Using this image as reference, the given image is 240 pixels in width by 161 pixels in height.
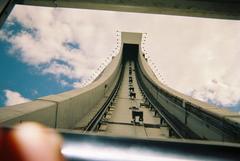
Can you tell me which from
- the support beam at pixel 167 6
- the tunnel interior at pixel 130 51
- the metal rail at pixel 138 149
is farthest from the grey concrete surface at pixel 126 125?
the tunnel interior at pixel 130 51

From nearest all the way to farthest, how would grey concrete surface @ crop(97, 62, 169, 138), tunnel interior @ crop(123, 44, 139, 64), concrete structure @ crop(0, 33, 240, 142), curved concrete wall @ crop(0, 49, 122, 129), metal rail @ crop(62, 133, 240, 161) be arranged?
metal rail @ crop(62, 133, 240, 161)
curved concrete wall @ crop(0, 49, 122, 129)
concrete structure @ crop(0, 33, 240, 142)
grey concrete surface @ crop(97, 62, 169, 138)
tunnel interior @ crop(123, 44, 139, 64)

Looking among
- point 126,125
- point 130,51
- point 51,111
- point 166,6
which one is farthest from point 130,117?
point 130,51

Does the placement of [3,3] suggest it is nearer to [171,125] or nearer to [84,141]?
[84,141]

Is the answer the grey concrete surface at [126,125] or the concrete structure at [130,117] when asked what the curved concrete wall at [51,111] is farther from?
the grey concrete surface at [126,125]

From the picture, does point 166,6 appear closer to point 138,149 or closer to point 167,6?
point 167,6

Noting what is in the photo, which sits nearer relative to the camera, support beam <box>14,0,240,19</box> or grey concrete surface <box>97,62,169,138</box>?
support beam <box>14,0,240,19</box>

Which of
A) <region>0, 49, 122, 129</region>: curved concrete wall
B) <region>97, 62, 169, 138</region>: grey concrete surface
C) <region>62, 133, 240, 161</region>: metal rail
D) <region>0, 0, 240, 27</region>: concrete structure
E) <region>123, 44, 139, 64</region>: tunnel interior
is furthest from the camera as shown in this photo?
<region>123, 44, 139, 64</region>: tunnel interior

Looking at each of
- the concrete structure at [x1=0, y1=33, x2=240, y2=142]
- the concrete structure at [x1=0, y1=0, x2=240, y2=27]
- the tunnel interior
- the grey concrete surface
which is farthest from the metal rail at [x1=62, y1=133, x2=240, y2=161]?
the tunnel interior

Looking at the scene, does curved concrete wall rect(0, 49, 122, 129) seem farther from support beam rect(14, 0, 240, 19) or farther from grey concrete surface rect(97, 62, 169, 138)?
support beam rect(14, 0, 240, 19)

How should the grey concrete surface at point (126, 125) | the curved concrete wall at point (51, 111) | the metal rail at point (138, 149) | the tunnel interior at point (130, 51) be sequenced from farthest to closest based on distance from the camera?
1. the tunnel interior at point (130, 51)
2. the grey concrete surface at point (126, 125)
3. the curved concrete wall at point (51, 111)
4. the metal rail at point (138, 149)

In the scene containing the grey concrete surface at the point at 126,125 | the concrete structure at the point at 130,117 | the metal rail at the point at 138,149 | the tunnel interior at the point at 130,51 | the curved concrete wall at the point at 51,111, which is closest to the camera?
the metal rail at the point at 138,149

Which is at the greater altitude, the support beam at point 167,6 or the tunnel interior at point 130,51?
the tunnel interior at point 130,51

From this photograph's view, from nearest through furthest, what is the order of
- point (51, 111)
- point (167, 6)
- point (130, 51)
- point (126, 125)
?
1. point (167, 6)
2. point (51, 111)
3. point (126, 125)
4. point (130, 51)

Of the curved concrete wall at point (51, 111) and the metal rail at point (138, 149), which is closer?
the metal rail at point (138, 149)
